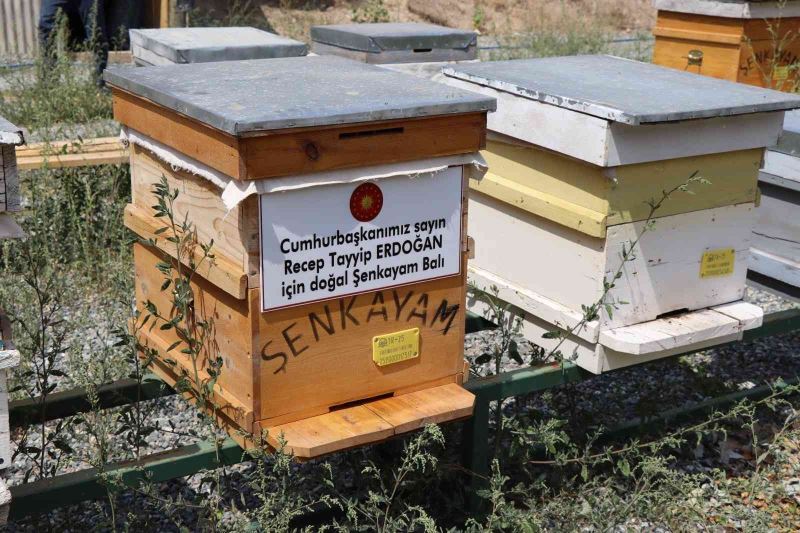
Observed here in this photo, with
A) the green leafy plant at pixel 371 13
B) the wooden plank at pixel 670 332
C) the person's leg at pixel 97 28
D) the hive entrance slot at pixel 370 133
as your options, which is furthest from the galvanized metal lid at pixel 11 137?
the green leafy plant at pixel 371 13

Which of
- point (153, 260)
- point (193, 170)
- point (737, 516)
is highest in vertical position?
point (193, 170)

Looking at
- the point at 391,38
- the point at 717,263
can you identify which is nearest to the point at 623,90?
the point at 717,263

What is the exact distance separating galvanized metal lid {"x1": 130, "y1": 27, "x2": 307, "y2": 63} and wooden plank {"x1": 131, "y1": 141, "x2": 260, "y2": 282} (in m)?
1.24

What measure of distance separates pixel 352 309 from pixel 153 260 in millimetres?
700

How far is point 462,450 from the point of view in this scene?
10.6ft

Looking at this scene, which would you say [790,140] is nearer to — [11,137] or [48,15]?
[11,137]

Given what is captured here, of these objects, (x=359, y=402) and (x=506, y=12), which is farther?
(x=506, y=12)

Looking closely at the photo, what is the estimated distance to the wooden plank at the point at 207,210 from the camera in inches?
90.3

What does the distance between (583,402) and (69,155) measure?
10.2ft

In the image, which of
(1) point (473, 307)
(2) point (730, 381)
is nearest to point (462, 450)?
(1) point (473, 307)

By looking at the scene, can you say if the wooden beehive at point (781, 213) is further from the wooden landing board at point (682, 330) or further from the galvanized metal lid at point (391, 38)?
the galvanized metal lid at point (391, 38)

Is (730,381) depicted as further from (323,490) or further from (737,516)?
(323,490)

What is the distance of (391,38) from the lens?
4371mm

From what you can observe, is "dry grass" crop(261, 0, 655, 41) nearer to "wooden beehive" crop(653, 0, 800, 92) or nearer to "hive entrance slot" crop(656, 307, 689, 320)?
"wooden beehive" crop(653, 0, 800, 92)
